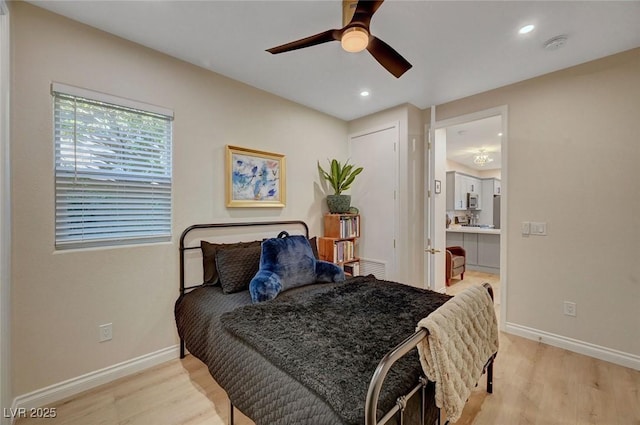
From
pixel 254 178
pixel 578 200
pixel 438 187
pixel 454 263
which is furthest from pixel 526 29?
pixel 454 263

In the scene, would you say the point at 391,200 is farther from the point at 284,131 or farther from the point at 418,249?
the point at 284,131

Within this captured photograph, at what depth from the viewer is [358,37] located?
1445mm

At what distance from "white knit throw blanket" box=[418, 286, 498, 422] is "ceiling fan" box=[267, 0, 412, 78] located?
146 centimetres

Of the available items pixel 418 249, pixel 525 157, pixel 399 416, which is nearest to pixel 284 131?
pixel 418 249

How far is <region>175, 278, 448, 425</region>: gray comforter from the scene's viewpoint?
1071 millimetres

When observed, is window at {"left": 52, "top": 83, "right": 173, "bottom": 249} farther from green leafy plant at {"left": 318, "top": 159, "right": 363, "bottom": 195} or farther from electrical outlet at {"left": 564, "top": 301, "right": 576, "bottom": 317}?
electrical outlet at {"left": 564, "top": 301, "right": 576, "bottom": 317}

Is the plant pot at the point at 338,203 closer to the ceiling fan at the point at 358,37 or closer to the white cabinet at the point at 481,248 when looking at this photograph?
the ceiling fan at the point at 358,37

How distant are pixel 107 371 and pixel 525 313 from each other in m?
3.82

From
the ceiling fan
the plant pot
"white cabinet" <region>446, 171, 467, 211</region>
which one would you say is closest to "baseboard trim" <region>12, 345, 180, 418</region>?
the plant pot

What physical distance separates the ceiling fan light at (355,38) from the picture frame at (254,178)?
164 cm

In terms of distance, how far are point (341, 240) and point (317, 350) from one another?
226cm

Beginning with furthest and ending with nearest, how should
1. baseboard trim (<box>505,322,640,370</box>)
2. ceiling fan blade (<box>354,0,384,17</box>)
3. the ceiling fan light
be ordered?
baseboard trim (<box>505,322,640,370</box>) < the ceiling fan light < ceiling fan blade (<box>354,0,384,17</box>)

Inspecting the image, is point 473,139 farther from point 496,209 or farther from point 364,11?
point 364,11

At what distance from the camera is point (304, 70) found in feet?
8.43
